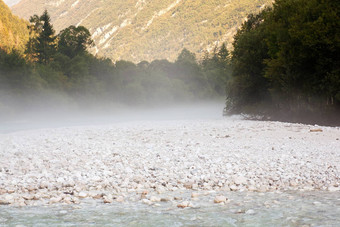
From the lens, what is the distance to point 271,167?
36.0 ft

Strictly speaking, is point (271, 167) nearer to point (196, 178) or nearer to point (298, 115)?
point (196, 178)

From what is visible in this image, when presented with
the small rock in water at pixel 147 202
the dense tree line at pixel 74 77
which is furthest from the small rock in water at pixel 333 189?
the dense tree line at pixel 74 77

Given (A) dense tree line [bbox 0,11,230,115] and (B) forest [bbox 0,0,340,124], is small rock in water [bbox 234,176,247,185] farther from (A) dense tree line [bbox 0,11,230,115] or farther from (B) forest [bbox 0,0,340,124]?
(A) dense tree line [bbox 0,11,230,115]

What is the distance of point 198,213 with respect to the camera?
715 cm

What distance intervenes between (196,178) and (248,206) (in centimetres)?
249

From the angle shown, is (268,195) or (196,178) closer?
(268,195)

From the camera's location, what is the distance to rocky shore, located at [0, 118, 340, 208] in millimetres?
8648

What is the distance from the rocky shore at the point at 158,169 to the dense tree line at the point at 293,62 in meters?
9.78

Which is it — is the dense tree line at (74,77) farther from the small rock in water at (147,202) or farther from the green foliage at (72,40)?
the small rock in water at (147,202)

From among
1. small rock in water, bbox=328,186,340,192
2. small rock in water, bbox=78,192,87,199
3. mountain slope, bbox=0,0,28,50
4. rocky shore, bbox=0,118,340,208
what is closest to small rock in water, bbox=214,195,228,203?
rocky shore, bbox=0,118,340,208

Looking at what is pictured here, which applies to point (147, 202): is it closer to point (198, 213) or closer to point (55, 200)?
point (198, 213)

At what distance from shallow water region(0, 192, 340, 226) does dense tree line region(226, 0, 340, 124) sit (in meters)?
18.1

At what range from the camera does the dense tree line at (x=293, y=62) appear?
2406 centimetres

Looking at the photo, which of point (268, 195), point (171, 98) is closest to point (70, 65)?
point (171, 98)
